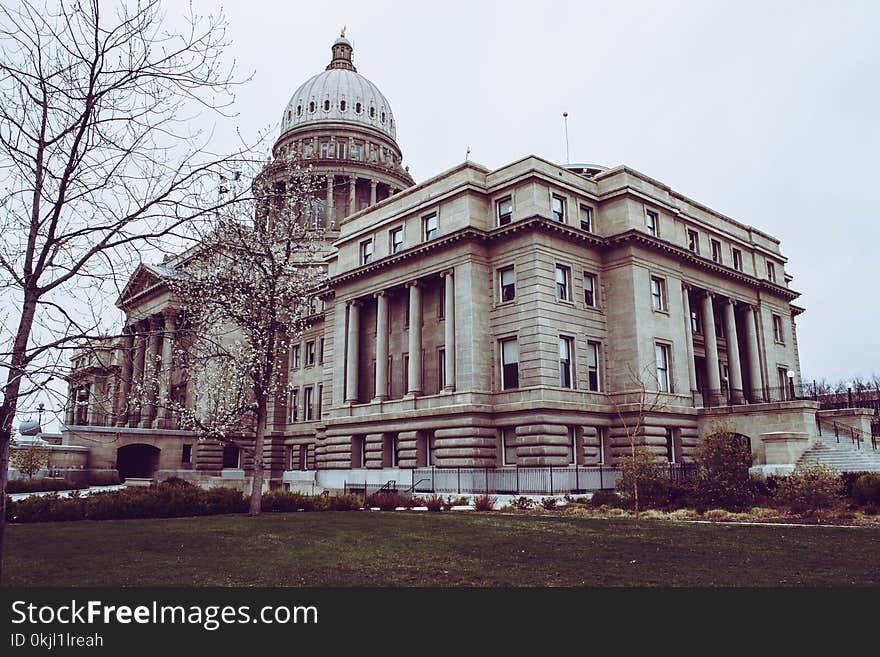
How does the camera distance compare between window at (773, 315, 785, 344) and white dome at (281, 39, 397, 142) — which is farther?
white dome at (281, 39, 397, 142)

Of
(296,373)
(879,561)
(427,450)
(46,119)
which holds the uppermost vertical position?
(296,373)

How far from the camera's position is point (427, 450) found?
43281 millimetres

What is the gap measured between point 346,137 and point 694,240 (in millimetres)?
55171

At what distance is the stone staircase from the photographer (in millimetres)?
35188

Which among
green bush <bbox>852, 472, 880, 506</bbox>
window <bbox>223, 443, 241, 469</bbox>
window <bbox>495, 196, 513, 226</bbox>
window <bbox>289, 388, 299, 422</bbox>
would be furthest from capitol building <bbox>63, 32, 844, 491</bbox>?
window <bbox>223, 443, 241, 469</bbox>

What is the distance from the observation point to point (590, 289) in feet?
143

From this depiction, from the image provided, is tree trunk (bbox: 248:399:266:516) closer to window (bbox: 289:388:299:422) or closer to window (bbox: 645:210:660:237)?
window (bbox: 645:210:660:237)

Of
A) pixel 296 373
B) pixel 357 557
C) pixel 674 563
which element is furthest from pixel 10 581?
pixel 296 373

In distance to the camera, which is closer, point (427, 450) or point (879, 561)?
point (879, 561)

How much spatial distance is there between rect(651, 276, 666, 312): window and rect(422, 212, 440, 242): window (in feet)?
46.7

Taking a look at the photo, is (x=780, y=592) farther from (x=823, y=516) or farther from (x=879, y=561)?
(x=823, y=516)

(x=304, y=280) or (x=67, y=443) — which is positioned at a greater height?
(x=304, y=280)

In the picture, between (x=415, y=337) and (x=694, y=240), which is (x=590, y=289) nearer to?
(x=694, y=240)

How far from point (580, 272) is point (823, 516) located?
22.1 meters
